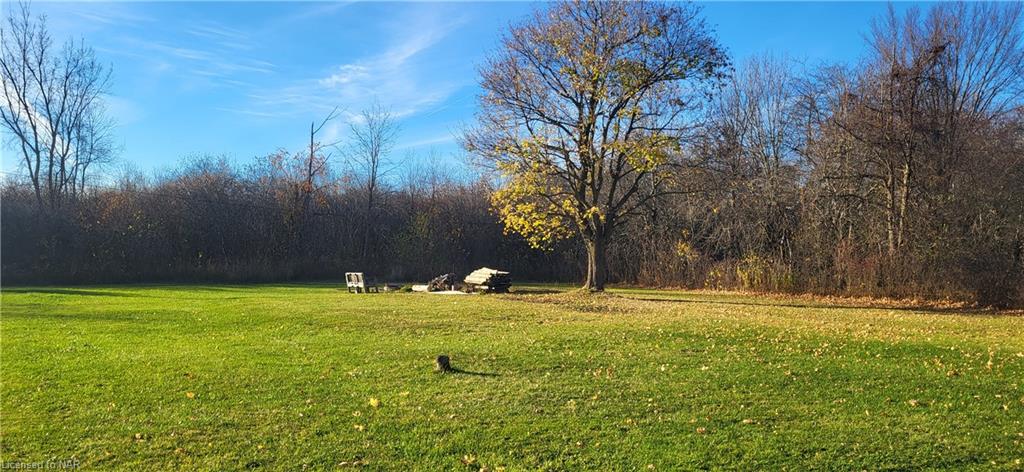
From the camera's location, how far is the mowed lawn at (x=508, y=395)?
4.97 m

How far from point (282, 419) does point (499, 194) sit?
50.9ft

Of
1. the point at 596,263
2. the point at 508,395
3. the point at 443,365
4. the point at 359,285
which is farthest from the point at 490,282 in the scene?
the point at 508,395

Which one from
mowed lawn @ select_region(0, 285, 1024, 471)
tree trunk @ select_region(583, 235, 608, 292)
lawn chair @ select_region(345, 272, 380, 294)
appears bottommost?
mowed lawn @ select_region(0, 285, 1024, 471)

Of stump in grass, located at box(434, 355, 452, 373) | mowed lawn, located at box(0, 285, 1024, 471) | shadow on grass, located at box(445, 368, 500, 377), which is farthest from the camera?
stump in grass, located at box(434, 355, 452, 373)

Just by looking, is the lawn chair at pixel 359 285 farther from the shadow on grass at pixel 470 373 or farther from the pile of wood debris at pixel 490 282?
the shadow on grass at pixel 470 373

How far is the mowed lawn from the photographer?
4969 millimetres

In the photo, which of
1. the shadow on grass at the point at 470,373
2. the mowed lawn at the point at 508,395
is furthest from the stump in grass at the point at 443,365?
the mowed lawn at the point at 508,395

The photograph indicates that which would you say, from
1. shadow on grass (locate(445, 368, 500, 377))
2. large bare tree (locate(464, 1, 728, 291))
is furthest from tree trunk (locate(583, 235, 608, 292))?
shadow on grass (locate(445, 368, 500, 377))

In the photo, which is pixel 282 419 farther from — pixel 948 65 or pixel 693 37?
pixel 948 65

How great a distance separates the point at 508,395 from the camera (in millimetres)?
6691

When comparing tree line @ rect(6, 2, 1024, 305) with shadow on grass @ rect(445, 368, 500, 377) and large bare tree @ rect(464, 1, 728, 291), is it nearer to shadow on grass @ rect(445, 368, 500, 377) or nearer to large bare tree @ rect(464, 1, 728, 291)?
large bare tree @ rect(464, 1, 728, 291)

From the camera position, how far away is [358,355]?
8.86 metres

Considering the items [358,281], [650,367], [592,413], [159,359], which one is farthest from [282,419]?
[358,281]

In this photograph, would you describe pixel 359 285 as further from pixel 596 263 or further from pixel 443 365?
pixel 443 365
